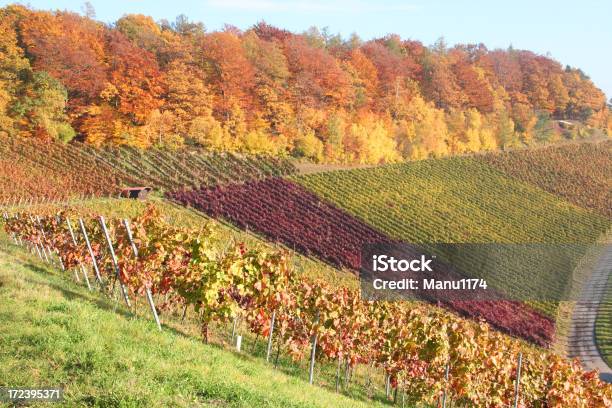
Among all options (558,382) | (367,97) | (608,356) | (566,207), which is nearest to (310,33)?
(367,97)

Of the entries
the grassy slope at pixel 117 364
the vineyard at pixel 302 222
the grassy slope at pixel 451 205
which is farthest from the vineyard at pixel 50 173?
the grassy slope at pixel 117 364

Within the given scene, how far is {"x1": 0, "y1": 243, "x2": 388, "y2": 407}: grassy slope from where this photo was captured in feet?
22.1

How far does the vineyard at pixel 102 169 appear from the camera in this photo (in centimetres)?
3872

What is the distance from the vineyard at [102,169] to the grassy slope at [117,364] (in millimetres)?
29854

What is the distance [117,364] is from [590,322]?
102ft

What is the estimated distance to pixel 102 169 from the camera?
4353cm

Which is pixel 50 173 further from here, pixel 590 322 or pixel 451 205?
pixel 590 322

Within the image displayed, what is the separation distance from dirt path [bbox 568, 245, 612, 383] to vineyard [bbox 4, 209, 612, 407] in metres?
11.2

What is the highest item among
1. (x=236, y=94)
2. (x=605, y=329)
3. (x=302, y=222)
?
(x=236, y=94)

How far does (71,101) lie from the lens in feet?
163

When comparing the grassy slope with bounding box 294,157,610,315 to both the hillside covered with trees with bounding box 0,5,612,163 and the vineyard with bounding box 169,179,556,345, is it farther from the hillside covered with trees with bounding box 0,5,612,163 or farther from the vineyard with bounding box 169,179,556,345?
the hillside covered with trees with bounding box 0,5,612,163

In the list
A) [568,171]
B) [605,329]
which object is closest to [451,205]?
[605,329]

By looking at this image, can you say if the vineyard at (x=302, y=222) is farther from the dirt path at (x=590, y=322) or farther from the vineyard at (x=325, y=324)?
the vineyard at (x=325, y=324)

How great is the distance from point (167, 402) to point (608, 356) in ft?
86.5
